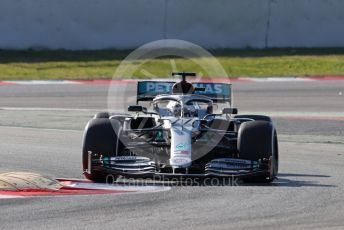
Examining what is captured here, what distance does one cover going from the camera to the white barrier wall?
29.8 meters

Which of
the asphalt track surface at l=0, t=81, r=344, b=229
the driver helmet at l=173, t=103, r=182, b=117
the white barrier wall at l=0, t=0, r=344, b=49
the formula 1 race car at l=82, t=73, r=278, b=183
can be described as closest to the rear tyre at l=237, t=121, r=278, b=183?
the formula 1 race car at l=82, t=73, r=278, b=183

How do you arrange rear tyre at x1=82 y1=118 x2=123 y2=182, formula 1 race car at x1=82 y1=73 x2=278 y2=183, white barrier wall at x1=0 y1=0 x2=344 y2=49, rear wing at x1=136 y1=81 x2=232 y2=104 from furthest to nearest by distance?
1. white barrier wall at x1=0 y1=0 x2=344 y2=49
2. rear wing at x1=136 y1=81 x2=232 y2=104
3. rear tyre at x1=82 y1=118 x2=123 y2=182
4. formula 1 race car at x1=82 y1=73 x2=278 y2=183

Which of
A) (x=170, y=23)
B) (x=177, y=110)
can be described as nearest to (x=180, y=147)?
(x=177, y=110)

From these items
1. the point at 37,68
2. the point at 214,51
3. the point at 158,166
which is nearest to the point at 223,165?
the point at 158,166

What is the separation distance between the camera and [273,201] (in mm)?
9945

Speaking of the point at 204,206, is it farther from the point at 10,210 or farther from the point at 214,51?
the point at 214,51

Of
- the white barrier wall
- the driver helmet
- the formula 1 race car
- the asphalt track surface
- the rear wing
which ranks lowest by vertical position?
the asphalt track surface

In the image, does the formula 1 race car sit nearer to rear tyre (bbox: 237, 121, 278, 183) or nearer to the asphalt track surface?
rear tyre (bbox: 237, 121, 278, 183)

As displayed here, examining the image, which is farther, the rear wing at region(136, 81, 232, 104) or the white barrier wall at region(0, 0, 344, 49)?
the white barrier wall at region(0, 0, 344, 49)

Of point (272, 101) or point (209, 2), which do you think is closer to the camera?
point (272, 101)

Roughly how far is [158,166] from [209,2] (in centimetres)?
2000

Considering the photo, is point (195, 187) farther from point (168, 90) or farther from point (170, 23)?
point (170, 23)

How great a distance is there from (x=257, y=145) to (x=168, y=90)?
6.46ft

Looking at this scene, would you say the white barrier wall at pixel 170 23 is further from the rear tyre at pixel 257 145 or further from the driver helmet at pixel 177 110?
the rear tyre at pixel 257 145
